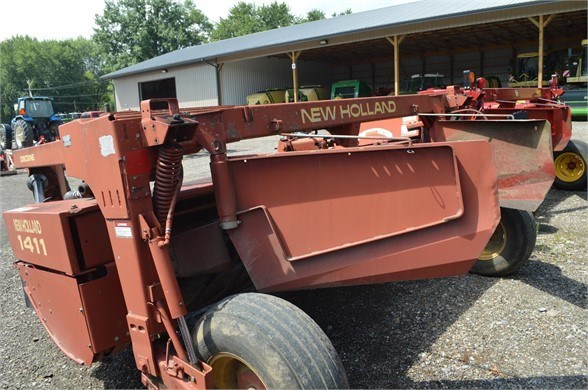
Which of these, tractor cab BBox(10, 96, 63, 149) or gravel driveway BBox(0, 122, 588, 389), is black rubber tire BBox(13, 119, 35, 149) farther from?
gravel driveway BBox(0, 122, 588, 389)

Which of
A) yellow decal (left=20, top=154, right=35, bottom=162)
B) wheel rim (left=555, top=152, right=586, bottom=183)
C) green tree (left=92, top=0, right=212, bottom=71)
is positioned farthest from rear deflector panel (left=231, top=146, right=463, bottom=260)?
green tree (left=92, top=0, right=212, bottom=71)

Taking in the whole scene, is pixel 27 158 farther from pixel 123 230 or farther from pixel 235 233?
pixel 235 233

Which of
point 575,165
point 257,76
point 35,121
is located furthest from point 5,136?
point 575,165

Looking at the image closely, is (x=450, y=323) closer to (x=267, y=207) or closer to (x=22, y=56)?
(x=267, y=207)

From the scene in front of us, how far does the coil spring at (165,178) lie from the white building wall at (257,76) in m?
22.3

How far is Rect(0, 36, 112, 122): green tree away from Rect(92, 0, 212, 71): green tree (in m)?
12.0

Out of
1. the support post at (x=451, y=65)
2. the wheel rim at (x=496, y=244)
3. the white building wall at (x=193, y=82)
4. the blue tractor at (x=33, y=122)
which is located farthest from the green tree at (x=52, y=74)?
the wheel rim at (x=496, y=244)

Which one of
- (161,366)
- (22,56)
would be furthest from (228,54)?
(22,56)

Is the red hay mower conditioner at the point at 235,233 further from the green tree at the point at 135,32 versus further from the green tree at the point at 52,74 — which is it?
the green tree at the point at 52,74

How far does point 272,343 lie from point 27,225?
1.84 m

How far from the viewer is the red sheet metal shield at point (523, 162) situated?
3598 millimetres

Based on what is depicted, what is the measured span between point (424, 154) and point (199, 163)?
1183 cm

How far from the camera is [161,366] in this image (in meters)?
2.21

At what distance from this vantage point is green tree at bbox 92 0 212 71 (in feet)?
161
